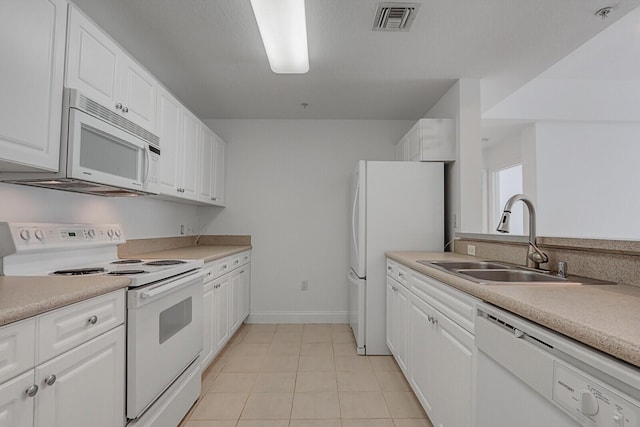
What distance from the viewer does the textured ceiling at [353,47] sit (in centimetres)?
201

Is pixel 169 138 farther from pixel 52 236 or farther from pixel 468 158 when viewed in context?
pixel 468 158

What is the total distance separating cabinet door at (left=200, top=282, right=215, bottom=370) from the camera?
2.44 meters

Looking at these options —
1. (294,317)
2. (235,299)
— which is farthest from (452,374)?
(294,317)

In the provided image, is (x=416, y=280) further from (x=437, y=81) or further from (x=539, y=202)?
(x=539, y=202)

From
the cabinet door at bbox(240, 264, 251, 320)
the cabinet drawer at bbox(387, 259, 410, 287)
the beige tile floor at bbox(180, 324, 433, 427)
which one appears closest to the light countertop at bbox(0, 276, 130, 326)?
the beige tile floor at bbox(180, 324, 433, 427)

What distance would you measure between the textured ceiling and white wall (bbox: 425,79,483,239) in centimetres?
17

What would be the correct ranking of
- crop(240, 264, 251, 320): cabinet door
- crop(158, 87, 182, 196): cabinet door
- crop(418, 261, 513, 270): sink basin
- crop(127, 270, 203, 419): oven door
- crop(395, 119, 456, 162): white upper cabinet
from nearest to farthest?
crop(127, 270, 203, 419): oven door < crop(418, 261, 513, 270): sink basin < crop(158, 87, 182, 196): cabinet door < crop(395, 119, 456, 162): white upper cabinet < crop(240, 264, 251, 320): cabinet door

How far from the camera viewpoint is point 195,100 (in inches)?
139

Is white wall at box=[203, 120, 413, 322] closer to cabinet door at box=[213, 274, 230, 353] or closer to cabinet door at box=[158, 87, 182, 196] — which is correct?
cabinet door at box=[213, 274, 230, 353]

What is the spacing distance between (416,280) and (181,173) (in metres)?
2.02

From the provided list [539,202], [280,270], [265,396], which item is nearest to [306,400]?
[265,396]

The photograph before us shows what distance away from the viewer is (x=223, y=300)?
291 centimetres

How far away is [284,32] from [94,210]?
1.69 m

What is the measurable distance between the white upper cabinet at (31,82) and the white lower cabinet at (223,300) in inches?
52.0
